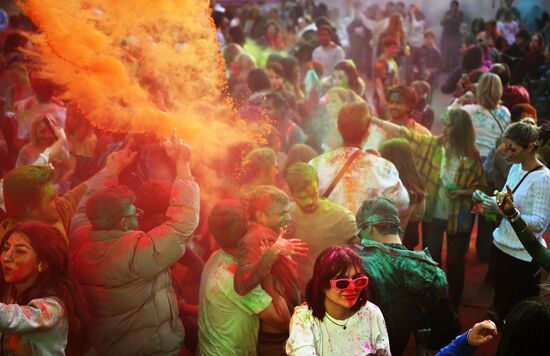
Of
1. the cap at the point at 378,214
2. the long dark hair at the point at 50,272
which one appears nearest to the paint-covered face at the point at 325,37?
the cap at the point at 378,214

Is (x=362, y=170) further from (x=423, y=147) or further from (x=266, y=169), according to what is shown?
(x=423, y=147)

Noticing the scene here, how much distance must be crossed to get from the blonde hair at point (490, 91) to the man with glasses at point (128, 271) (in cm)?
430

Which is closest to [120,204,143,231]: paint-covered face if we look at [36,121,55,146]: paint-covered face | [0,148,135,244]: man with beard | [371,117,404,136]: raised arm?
[0,148,135,244]: man with beard

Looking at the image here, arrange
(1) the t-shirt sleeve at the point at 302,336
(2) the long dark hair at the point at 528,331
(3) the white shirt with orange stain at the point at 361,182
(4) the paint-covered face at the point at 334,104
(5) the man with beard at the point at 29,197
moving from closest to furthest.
Answer: (2) the long dark hair at the point at 528,331
(1) the t-shirt sleeve at the point at 302,336
(5) the man with beard at the point at 29,197
(3) the white shirt with orange stain at the point at 361,182
(4) the paint-covered face at the point at 334,104

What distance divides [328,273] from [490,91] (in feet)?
15.3

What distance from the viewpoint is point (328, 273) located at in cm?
333

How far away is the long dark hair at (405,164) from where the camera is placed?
577cm

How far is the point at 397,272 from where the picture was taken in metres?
3.82

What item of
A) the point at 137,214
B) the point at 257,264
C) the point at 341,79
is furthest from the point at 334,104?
the point at 257,264

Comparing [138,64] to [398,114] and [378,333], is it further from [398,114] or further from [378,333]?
[378,333]

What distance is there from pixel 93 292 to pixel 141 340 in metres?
0.45

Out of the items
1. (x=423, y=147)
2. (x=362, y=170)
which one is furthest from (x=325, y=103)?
(x=362, y=170)

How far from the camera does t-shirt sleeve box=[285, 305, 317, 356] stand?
3.22 m

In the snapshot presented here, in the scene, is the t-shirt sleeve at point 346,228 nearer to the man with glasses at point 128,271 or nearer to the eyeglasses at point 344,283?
the man with glasses at point 128,271
